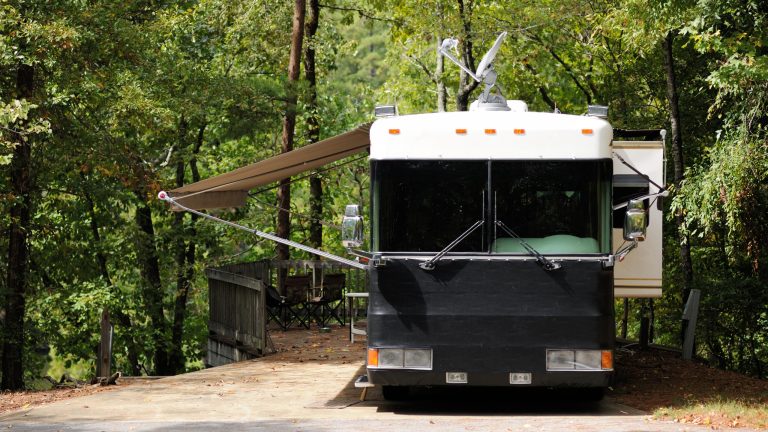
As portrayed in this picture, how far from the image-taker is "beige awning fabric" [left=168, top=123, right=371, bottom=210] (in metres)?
13.4

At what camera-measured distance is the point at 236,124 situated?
27.4 metres

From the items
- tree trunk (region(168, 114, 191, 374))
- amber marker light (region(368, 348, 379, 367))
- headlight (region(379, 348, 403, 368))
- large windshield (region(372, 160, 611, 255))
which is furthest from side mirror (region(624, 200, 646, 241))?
tree trunk (region(168, 114, 191, 374))

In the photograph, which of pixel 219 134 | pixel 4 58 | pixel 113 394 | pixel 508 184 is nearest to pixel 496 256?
pixel 508 184

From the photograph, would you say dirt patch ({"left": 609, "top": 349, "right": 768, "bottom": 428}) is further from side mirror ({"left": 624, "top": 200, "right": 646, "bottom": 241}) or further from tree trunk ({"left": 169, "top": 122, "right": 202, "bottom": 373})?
tree trunk ({"left": 169, "top": 122, "right": 202, "bottom": 373})

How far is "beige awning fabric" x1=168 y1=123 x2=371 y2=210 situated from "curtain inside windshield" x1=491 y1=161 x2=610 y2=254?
95.5 inches

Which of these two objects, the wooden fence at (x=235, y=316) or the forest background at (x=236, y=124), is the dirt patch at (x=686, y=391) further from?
the wooden fence at (x=235, y=316)

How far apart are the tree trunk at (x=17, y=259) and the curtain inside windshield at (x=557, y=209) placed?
11.8 metres

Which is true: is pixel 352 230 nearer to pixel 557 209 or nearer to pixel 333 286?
pixel 557 209

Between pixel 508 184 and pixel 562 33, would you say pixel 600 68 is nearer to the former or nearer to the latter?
pixel 562 33

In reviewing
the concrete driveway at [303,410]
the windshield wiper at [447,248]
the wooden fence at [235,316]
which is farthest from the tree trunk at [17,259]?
the windshield wiper at [447,248]

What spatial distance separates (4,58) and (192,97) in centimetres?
700

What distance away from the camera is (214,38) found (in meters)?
29.6

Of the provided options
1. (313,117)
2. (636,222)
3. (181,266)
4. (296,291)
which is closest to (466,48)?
(313,117)

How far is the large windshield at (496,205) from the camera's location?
10.8 metres
